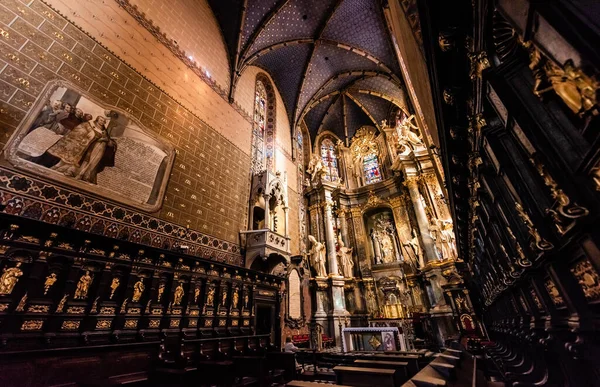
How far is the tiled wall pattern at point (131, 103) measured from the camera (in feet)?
14.7

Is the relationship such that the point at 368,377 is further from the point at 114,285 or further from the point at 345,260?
the point at 345,260

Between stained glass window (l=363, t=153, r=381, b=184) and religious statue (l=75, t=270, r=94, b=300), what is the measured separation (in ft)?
51.7

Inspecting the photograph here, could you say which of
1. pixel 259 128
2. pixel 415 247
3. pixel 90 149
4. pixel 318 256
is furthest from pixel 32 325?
pixel 415 247

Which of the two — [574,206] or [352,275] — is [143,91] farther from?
[352,275]

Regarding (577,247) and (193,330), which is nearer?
(577,247)

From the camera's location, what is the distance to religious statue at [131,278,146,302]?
4.65 m

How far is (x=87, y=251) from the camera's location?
13.9ft

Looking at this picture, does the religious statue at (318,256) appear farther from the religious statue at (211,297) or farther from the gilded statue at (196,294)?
the gilded statue at (196,294)

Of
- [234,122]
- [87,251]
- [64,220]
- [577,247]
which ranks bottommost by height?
[577,247]

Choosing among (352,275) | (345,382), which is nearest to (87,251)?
(345,382)

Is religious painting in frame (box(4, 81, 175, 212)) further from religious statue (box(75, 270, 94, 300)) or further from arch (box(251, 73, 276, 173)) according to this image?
arch (box(251, 73, 276, 173))

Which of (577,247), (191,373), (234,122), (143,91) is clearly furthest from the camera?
(234,122)

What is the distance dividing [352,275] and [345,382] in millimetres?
11734

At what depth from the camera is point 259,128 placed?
11.8m
